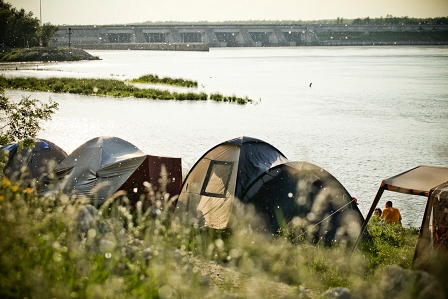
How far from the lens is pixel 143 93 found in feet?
195

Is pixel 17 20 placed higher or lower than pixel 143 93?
higher

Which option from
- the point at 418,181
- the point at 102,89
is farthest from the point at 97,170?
the point at 102,89

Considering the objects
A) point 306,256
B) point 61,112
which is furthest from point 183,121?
point 306,256

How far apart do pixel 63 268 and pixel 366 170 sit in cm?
2215

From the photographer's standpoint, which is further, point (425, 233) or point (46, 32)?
point (46, 32)

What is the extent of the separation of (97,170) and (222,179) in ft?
12.6

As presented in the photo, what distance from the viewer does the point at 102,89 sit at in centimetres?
6241

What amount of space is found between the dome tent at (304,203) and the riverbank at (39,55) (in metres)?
129

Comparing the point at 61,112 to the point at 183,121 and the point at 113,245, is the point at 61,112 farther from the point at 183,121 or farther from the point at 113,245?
the point at 113,245

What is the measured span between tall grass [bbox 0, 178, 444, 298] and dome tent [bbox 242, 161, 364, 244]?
0.47m

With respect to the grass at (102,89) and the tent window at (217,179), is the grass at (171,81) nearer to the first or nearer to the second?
the grass at (102,89)

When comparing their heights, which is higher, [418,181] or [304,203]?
[418,181]

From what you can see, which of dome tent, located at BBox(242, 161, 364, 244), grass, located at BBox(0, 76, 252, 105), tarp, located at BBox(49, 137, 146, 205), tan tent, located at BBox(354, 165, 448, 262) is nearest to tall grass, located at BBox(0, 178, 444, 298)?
dome tent, located at BBox(242, 161, 364, 244)

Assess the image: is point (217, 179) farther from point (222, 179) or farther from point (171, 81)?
point (171, 81)
